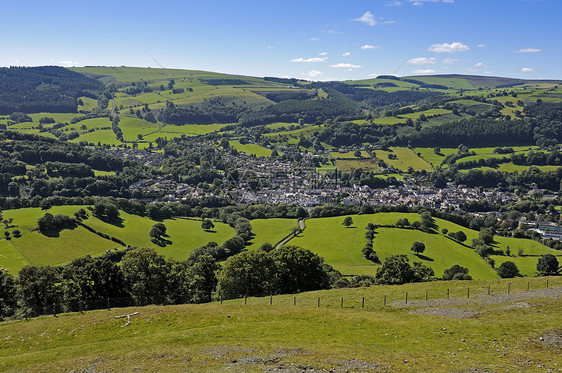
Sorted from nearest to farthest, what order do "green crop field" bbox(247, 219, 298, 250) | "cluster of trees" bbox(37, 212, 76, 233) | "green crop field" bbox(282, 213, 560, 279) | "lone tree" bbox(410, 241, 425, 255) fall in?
"green crop field" bbox(282, 213, 560, 279) → "lone tree" bbox(410, 241, 425, 255) → "cluster of trees" bbox(37, 212, 76, 233) → "green crop field" bbox(247, 219, 298, 250)

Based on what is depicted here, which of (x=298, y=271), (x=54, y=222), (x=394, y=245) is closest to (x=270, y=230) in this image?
(x=394, y=245)

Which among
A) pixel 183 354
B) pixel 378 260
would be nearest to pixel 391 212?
pixel 378 260

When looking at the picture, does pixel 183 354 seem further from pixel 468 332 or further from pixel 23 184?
pixel 23 184

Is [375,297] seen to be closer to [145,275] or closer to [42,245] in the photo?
[145,275]

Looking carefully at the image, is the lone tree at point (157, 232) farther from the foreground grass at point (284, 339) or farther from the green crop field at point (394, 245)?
the foreground grass at point (284, 339)

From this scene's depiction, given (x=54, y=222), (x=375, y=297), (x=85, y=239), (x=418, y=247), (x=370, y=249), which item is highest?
(x=375, y=297)

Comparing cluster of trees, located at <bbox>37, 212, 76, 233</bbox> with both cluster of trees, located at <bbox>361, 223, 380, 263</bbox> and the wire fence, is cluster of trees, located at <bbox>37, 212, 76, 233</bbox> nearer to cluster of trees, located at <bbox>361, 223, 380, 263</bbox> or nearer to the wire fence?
the wire fence

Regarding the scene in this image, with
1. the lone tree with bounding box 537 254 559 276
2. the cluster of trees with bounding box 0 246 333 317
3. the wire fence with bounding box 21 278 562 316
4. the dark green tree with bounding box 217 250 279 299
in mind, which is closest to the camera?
the wire fence with bounding box 21 278 562 316

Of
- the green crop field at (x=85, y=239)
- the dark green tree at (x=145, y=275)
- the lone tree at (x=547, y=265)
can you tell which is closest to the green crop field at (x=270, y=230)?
the green crop field at (x=85, y=239)

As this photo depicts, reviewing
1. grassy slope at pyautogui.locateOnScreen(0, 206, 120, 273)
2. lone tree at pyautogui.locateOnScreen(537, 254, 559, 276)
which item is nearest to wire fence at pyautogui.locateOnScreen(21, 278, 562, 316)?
lone tree at pyautogui.locateOnScreen(537, 254, 559, 276)
